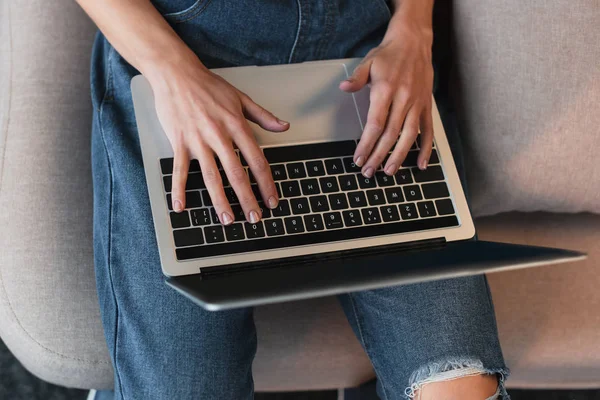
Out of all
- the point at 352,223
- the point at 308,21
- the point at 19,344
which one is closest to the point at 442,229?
the point at 352,223

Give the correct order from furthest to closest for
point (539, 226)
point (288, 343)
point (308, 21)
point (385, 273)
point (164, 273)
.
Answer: point (539, 226)
point (288, 343)
point (308, 21)
point (164, 273)
point (385, 273)

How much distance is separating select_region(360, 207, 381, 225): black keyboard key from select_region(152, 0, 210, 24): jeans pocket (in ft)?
1.15

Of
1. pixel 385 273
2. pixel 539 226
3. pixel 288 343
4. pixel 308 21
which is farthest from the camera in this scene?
pixel 539 226

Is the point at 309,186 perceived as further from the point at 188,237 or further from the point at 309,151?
the point at 188,237

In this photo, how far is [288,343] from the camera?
3.19 ft

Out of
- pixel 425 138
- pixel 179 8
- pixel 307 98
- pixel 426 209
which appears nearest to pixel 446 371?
pixel 426 209

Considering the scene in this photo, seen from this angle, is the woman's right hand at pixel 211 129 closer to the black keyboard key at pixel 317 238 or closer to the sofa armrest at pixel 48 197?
the black keyboard key at pixel 317 238

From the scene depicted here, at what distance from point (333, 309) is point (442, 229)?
0.26 metres

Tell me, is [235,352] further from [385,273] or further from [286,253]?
[385,273]

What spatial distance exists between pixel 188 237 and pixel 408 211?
0.29 meters

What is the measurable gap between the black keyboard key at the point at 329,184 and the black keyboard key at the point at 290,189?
0.11 feet

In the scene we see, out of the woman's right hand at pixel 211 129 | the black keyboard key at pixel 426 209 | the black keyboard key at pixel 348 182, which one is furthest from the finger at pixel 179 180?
the black keyboard key at pixel 426 209

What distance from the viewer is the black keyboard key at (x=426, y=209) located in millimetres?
821

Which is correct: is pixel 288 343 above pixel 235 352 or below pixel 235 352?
below
